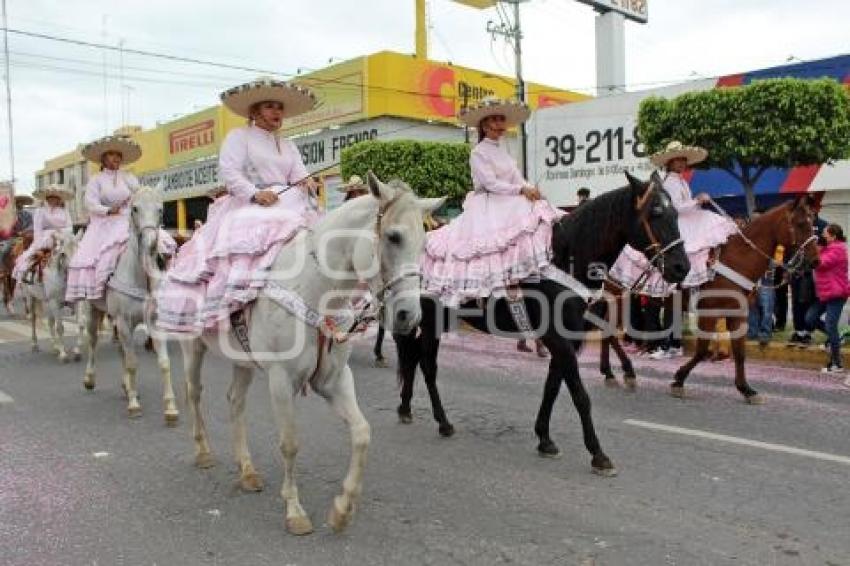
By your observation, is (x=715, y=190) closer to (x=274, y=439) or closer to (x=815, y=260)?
(x=815, y=260)

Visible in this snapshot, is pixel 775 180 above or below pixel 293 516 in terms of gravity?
above

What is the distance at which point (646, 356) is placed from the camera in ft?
34.6

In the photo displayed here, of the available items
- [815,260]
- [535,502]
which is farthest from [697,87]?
[535,502]

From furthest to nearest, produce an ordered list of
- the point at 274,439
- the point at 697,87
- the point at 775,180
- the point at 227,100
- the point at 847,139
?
the point at 697,87 → the point at 775,180 → the point at 847,139 → the point at 274,439 → the point at 227,100

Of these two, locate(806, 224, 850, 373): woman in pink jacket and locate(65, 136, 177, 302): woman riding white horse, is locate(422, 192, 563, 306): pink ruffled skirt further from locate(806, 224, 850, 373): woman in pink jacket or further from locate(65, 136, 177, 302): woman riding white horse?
locate(806, 224, 850, 373): woman in pink jacket

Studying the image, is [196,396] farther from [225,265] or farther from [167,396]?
[167,396]

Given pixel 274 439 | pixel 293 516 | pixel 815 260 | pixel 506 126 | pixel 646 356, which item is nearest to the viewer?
pixel 293 516

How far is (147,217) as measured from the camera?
7.14m

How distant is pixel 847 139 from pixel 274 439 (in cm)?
1081

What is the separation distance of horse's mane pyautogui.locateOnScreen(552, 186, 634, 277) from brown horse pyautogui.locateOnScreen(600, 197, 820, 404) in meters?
2.68

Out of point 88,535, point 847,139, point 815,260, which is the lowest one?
point 88,535

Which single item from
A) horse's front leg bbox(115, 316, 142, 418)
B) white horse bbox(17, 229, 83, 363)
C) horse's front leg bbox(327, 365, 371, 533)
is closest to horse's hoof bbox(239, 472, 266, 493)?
horse's front leg bbox(327, 365, 371, 533)

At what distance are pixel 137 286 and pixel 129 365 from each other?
2.72 ft

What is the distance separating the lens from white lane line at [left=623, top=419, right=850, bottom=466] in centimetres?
550
